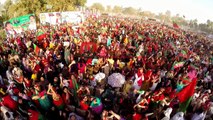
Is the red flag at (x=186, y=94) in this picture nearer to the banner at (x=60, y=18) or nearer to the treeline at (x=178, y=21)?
the banner at (x=60, y=18)

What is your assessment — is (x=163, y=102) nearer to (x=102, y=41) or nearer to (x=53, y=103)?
(x=53, y=103)

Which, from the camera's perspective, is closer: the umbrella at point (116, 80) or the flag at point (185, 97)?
the flag at point (185, 97)

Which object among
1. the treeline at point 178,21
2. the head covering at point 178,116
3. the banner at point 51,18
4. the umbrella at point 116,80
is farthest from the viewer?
the treeline at point 178,21

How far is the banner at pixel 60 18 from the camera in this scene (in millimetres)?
17056

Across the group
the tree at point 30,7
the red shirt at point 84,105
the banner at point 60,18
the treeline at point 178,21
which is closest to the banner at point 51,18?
the banner at point 60,18

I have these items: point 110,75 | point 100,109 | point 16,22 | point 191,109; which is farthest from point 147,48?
point 16,22

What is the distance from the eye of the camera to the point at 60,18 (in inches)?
701

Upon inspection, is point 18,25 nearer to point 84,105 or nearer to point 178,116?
point 84,105

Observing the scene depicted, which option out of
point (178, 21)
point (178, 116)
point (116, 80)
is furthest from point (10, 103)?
point (178, 21)

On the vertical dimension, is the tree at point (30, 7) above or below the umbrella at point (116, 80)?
above

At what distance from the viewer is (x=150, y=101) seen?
527cm

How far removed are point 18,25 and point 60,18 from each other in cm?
468

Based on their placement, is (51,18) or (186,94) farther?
(51,18)

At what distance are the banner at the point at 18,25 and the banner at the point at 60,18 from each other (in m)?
2.44
